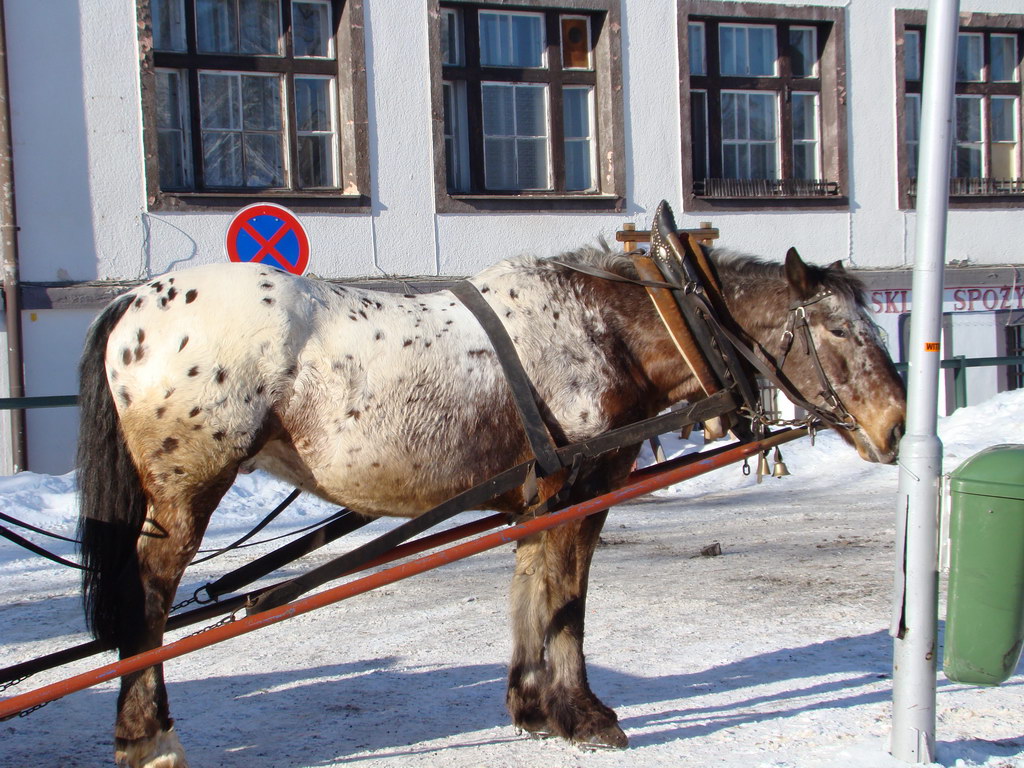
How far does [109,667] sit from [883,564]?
16.3ft

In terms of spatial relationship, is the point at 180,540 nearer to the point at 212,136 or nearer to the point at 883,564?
the point at 883,564

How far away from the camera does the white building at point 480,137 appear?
10836 millimetres

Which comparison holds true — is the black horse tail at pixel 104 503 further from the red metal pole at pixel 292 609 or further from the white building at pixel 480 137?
the white building at pixel 480 137

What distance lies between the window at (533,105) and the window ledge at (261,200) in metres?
1.37

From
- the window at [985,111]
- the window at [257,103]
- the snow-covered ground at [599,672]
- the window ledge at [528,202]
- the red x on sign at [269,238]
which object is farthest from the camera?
the window at [985,111]

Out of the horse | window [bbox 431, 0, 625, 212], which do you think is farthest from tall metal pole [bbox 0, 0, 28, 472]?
the horse

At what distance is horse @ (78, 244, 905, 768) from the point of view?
3223 millimetres

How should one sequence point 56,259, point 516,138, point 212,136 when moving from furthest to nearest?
point 516,138 < point 212,136 < point 56,259

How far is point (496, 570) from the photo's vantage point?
6.62m

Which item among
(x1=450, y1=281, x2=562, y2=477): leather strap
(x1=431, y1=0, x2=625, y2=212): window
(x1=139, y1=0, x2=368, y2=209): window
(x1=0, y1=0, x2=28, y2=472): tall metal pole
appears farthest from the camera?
(x1=431, y1=0, x2=625, y2=212): window

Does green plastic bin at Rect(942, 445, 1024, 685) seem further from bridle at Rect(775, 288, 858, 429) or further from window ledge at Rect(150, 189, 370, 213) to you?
window ledge at Rect(150, 189, 370, 213)

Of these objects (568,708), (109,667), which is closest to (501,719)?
(568,708)

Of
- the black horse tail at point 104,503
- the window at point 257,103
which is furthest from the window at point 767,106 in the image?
the black horse tail at point 104,503

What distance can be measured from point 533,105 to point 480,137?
0.84 m
